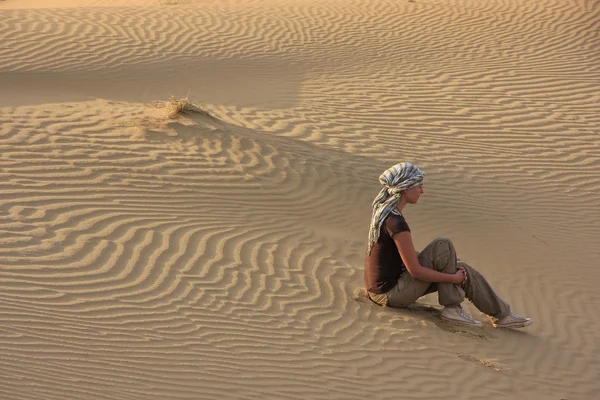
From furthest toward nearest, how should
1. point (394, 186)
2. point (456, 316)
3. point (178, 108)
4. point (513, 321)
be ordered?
1. point (178, 108)
2. point (513, 321)
3. point (456, 316)
4. point (394, 186)

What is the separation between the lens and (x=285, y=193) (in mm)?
9617

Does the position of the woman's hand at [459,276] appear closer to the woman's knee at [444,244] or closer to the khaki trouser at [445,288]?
the khaki trouser at [445,288]

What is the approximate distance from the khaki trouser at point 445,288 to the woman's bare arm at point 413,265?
0.08m

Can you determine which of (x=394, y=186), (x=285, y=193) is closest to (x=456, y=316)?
(x=394, y=186)

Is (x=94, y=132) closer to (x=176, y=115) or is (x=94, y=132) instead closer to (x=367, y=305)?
(x=176, y=115)

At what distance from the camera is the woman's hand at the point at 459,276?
671 centimetres

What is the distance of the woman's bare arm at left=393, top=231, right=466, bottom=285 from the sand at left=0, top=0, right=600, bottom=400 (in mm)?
462

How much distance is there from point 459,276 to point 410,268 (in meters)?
0.41

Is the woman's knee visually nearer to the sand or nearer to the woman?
the woman

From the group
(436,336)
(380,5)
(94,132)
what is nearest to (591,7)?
(380,5)

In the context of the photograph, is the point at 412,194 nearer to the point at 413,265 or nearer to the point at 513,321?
the point at 413,265

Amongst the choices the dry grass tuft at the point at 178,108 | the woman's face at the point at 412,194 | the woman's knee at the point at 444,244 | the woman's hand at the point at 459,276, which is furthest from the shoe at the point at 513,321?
the dry grass tuft at the point at 178,108

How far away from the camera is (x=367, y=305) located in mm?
7168

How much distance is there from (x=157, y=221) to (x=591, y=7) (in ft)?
44.0
